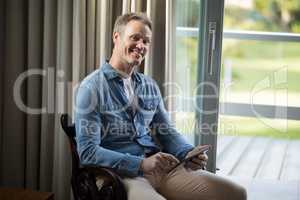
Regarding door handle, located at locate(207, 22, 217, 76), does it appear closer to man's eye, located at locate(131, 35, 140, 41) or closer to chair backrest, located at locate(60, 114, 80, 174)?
man's eye, located at locate(131, 35, 140, 41)

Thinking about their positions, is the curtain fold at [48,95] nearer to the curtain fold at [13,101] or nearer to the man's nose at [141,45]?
the curtain fold at [13,101]

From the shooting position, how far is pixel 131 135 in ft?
7.93

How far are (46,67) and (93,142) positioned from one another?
0.84 metres

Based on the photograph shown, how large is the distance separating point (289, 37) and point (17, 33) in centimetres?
268

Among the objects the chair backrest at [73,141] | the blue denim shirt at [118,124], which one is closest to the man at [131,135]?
the blue denim shirt at [118,124]

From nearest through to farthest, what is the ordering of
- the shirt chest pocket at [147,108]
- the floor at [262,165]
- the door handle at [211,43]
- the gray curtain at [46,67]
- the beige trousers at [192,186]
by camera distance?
the beige trousers at [192,186] → the shirt chest pocket at [147,108] → the gray curtain at [46,67] → the door handle at [211,43] → the floor at [262,165]

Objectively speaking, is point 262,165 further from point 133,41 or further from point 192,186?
point 133,41

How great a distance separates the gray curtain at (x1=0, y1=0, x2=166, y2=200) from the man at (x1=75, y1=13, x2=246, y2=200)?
41 cm

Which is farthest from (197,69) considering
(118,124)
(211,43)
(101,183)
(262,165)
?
(262,165)

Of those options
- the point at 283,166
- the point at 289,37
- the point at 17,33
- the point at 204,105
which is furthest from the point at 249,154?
the point at 17,33

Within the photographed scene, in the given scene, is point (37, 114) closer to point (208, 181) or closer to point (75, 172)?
point (75, 172)

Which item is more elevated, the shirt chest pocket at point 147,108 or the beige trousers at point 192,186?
the shirt chest pocket at point 147,108

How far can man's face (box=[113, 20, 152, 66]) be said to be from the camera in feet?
7.80

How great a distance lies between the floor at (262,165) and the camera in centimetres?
378
